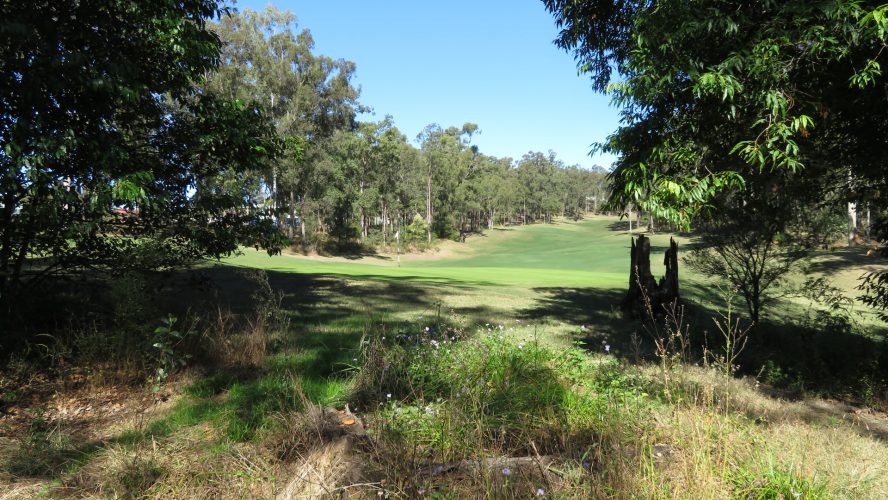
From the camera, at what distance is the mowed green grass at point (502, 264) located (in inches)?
877

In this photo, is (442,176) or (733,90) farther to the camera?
(442,176)

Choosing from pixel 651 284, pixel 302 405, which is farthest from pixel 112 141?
pixel 651 284

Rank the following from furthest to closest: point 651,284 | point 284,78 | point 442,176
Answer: point 442,176
point 284,78
point 651,284

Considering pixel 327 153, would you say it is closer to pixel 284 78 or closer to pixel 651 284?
pixel 284 78

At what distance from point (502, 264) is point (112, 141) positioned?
4289 centimetres

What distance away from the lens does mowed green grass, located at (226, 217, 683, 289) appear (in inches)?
877

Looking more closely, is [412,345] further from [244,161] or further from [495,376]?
[244,161]

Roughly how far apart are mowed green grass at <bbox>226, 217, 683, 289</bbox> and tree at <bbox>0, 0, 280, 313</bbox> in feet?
42.3

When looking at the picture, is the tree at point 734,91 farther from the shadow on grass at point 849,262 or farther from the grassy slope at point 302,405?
the shadow on grass at point 849,262

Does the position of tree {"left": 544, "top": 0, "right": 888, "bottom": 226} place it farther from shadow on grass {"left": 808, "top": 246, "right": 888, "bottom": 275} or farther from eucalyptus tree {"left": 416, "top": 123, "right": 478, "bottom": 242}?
eucalyptus tree {"left": 416, "top": 123, "right": 478, "bottom": 242}

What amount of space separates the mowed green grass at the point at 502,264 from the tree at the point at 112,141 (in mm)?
12904

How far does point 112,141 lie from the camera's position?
511 centimetres

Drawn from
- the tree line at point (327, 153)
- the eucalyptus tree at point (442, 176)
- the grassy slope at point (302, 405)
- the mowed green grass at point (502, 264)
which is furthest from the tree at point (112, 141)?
the eucalyptus tree at point (442, 176)

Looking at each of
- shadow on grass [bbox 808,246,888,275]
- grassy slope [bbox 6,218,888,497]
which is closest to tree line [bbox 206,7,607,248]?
grassy slope [bbox 6,218,888,497]
